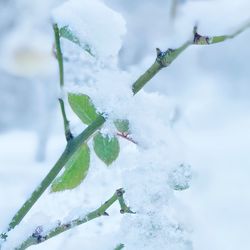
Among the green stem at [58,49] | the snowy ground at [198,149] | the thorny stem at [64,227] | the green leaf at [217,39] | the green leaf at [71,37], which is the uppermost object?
the snowy ground at [198,149]

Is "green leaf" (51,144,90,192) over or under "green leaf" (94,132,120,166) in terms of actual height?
under

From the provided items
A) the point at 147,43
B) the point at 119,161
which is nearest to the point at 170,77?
the point at 147,43

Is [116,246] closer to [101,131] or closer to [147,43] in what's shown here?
[101,131]

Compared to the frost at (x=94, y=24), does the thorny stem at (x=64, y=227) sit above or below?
below

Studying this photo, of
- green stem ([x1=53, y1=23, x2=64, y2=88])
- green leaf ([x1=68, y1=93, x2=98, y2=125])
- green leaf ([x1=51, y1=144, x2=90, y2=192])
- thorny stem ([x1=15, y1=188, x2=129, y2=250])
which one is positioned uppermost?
green stem ([x1=53, y1=23, x2=64, y2=88])
